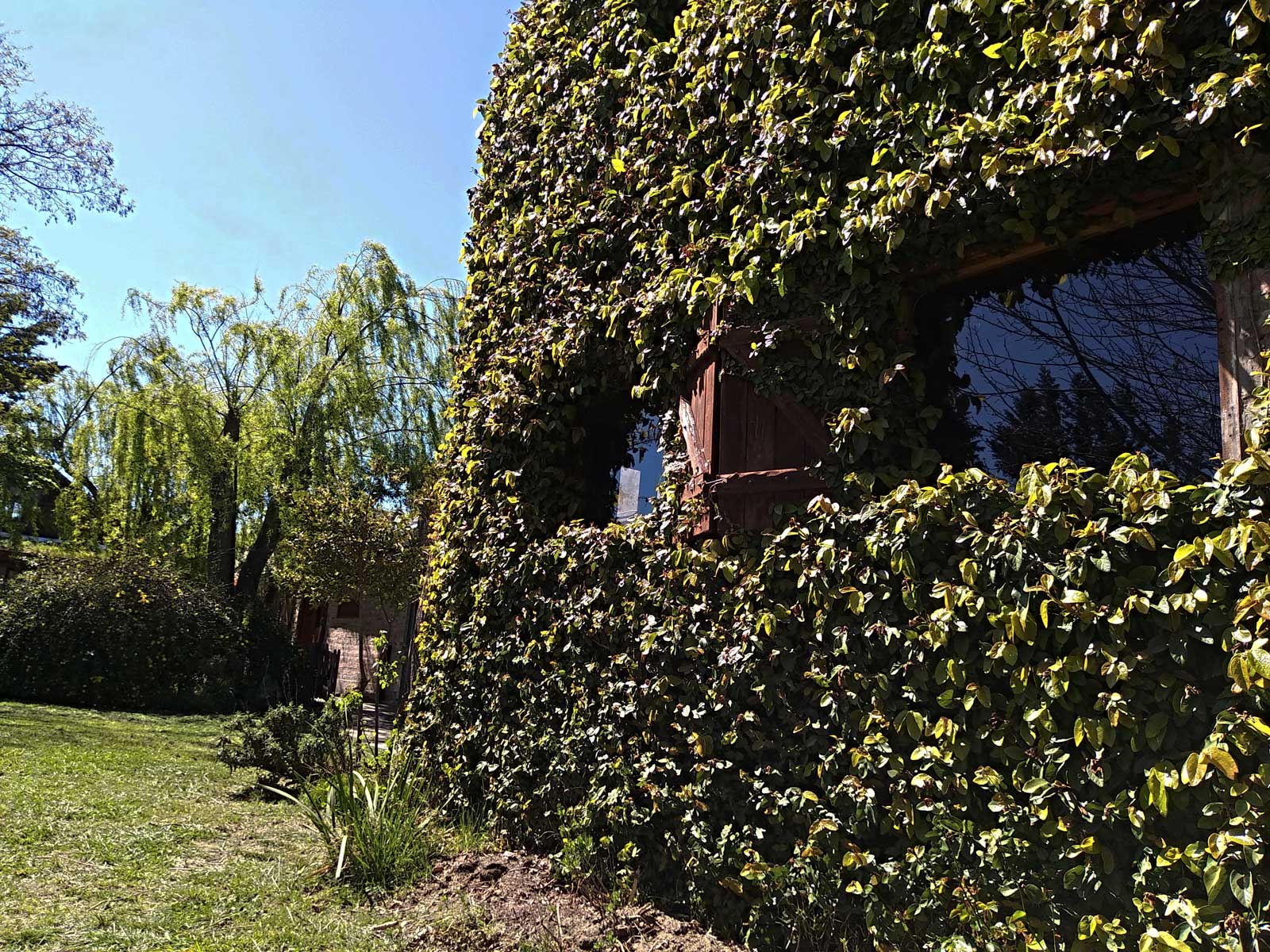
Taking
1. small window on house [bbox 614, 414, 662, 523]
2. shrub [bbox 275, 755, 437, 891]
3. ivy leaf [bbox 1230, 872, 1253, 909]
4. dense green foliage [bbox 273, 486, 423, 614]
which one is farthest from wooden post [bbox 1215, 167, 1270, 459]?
dense green foliage [bbox 273, 486, 423, 614]

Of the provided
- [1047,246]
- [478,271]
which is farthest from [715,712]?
[478,271]

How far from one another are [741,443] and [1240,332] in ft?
7.06

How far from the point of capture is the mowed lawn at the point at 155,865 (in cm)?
371

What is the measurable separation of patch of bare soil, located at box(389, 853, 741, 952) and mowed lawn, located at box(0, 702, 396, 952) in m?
0.25

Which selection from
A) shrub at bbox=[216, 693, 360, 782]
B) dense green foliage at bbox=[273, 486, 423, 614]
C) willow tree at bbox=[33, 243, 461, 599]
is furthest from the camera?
willow tree at bbox=[33, 243, 461, 599]

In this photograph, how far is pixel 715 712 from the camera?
163 inches

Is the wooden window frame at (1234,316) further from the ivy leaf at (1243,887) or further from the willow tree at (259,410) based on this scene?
the willow tree at (259,410)

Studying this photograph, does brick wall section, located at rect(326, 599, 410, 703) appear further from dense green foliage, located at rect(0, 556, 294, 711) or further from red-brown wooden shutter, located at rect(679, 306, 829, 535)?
red-brown wooden shutter, located at rect(679, 306, 829, 535)

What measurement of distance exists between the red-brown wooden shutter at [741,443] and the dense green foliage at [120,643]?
11588 millimetres

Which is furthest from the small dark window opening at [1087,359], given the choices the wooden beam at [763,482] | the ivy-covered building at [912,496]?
the wooden beam at [763,482]

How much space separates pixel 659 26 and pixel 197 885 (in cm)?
564

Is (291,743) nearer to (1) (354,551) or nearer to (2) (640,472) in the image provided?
(2) (640,472)

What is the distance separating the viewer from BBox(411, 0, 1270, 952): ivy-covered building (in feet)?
9.23

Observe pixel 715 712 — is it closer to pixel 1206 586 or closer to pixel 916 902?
pixel 916 902
